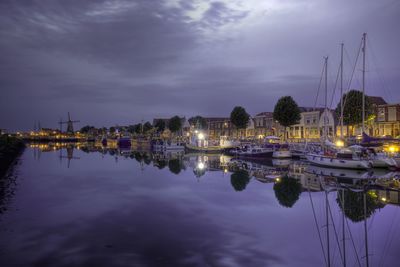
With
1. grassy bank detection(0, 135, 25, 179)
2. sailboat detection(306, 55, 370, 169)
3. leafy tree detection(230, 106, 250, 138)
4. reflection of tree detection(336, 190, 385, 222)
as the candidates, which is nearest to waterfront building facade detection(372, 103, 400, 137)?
sailboat detection(306, 55, 370, 169)

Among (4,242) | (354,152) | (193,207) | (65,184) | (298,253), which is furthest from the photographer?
(354,152)

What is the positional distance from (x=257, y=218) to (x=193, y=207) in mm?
5128

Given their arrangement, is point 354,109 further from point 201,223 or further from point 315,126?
point 201,223

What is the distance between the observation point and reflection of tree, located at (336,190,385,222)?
73.2ft

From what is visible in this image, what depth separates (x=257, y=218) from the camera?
21.6 metres

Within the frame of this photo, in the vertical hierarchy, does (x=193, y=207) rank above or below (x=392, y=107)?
below

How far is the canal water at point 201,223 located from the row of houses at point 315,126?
29.0 meters

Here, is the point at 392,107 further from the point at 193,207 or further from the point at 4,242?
the point at 4,242

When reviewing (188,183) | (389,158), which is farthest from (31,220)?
(389,158)

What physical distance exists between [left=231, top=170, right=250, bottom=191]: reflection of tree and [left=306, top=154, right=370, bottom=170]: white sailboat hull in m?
11.3

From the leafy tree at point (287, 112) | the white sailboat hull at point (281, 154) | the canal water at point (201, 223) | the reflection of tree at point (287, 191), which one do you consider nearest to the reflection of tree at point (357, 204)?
the canal water at point (201, 223)

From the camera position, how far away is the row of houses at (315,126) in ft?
252

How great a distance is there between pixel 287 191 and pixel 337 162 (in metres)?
18.8

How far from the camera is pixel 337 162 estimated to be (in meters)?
47.0
